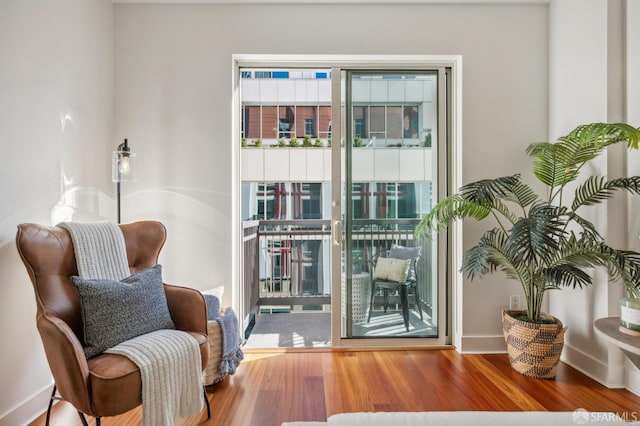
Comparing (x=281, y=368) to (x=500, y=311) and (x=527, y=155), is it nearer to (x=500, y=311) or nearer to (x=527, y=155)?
(x=500, y=311)

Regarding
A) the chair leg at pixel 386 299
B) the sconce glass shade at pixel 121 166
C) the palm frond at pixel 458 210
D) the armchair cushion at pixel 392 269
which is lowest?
the chair leg at pixel 386 299

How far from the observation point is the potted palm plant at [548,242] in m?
1.93

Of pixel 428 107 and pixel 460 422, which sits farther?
pixel 428 107

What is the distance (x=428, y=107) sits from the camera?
9.20ft

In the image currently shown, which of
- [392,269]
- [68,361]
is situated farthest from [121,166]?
[392,269]

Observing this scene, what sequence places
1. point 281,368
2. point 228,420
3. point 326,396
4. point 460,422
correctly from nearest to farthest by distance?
1. point 460,422
2. point 228,420
3. point 326,396
4. point 281,368

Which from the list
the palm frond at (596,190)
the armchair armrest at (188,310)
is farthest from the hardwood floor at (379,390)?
the palm frond at (596,190)

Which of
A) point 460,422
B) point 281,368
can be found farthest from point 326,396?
point 460,422

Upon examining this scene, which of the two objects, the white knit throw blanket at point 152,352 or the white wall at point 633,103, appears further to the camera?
the white wall at point 633,103

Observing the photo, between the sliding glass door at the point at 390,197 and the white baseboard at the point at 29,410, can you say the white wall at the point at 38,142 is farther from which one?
the sliding glass door at the point at 390,197

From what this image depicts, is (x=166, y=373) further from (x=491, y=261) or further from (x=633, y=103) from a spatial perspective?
(x=633, y=103)

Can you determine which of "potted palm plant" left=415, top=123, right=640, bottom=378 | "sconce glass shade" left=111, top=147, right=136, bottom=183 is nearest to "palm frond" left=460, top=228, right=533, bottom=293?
"potted palm plant" left=415, top=123, right=640, bottom=378

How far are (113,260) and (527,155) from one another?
2989 millimetres

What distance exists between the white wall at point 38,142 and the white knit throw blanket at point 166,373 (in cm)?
72
